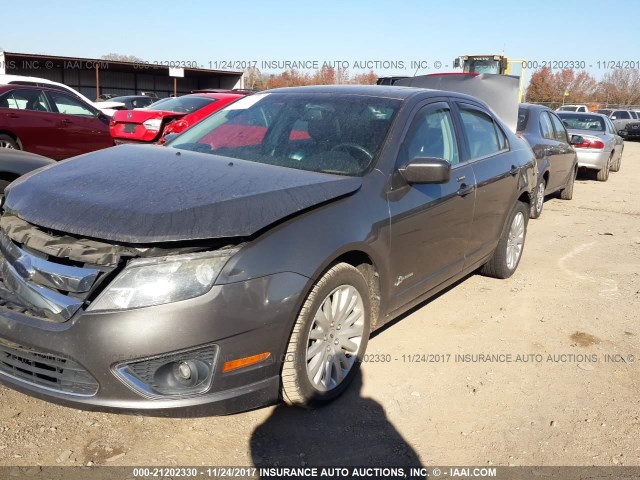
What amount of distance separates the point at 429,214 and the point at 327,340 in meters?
1.18

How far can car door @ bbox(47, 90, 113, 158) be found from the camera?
Answer: 10.2 meters

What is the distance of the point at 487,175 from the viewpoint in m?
4.61

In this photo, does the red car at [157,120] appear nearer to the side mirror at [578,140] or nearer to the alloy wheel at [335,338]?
the side mirror at [578,140]

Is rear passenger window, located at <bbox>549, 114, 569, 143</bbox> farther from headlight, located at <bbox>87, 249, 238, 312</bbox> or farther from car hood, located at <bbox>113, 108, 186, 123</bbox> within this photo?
headlight, located at <bbox>87, 249, 238, 312</bbox>

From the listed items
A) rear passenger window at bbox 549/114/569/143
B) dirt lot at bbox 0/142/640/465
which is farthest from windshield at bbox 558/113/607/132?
dirt lot at bbox 0/142/640/465

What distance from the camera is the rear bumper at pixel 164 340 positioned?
240cm

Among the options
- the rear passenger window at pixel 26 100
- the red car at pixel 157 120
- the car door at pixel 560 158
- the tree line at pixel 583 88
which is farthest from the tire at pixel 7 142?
the tree line at pixel 583 88

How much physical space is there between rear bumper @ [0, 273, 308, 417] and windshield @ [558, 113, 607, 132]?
13186 millimetres

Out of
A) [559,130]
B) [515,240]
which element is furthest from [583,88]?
[515,240]

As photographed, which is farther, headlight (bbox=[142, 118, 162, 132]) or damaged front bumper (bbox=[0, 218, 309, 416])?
headlight (bbox=[142, 118, 162, 132])

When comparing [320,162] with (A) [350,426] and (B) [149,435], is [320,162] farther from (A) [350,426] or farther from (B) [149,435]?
(B) [149,435]

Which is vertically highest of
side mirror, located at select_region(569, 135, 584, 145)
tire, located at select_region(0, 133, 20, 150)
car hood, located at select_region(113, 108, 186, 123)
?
car hood, located at select_region(113, 108, 186, 123)

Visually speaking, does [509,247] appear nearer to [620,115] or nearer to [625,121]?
[625,121]

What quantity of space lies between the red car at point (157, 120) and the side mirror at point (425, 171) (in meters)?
6.84
